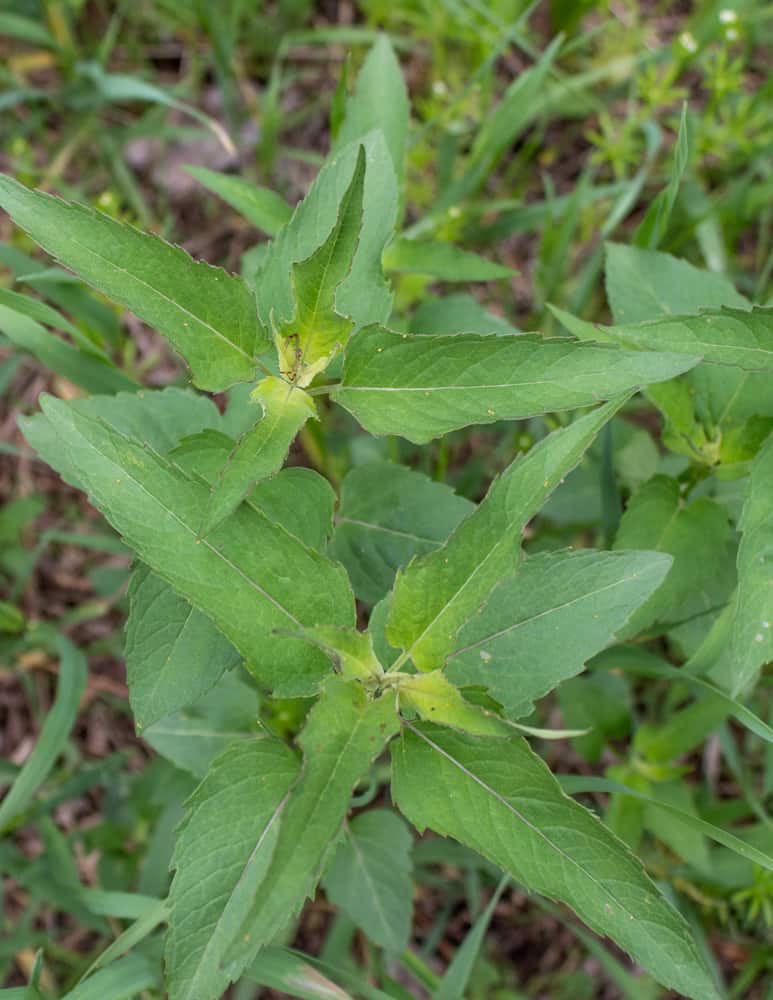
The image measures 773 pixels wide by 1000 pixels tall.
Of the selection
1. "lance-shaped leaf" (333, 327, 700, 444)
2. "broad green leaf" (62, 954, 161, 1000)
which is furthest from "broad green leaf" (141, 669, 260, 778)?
"lance-shaped leaf" (333, 327, 700, 444)

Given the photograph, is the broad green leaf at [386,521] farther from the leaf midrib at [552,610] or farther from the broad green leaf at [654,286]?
the broad green leaf at [654,286]

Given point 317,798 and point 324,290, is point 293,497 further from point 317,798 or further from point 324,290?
point 317,798

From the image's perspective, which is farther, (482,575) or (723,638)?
(723,638)

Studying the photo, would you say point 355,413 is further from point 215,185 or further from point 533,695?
point 215,185

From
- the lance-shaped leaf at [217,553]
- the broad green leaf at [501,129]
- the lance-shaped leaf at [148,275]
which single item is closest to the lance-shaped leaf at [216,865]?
the lance-shaped leaf at [217,553]

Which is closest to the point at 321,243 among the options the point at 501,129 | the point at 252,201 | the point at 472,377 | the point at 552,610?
the point at 472,377

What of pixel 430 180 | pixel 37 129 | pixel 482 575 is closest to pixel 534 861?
pixel 482 575
